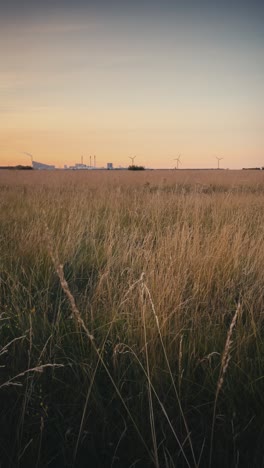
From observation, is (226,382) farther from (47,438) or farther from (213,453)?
(47,438)

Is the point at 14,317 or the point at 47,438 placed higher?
the point at 14,317

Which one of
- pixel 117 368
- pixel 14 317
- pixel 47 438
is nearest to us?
pixel 47 438

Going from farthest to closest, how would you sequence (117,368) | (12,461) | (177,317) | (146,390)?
1. (177,317)
2. (117,368)
3. (146,390)
4. (12,461)

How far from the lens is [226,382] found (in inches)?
69.9

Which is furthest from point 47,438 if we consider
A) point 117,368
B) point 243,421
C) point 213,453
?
point 243,421

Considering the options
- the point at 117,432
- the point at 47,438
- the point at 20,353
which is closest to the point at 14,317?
the point at 20,353

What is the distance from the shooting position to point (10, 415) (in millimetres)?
1614

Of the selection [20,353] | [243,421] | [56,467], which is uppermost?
[20,353]

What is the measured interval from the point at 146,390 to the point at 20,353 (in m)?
0.71

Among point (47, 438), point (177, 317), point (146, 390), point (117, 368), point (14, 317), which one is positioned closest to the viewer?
point (47, 438)

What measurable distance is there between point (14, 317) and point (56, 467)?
103 cm

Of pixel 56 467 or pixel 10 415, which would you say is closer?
pixel 56 467

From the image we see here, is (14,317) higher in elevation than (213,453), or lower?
higher

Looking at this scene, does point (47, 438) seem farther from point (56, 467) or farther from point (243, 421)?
point (243, 421)
